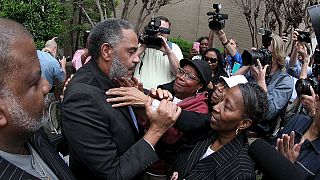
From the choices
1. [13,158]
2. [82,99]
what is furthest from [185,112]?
[13,158]

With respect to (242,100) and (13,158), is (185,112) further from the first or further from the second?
(13,158)

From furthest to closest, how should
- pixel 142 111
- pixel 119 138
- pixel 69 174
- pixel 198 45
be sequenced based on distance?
pixel 198 45 < pixel 142 111 < pixel 119 138 < pixel 69 174

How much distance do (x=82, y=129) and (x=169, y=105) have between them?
53 cm

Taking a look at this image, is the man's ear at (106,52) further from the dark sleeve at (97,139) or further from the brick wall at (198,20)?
the brick wall at (198,20)

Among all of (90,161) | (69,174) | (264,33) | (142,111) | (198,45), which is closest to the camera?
(69,174)

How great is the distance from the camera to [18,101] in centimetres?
156

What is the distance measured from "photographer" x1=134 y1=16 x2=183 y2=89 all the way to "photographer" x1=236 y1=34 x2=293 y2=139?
89 cm

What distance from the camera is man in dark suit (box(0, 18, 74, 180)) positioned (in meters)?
1.53

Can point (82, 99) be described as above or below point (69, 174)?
above

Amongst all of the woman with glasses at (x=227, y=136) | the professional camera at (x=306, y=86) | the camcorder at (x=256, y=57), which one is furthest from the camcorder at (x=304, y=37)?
the woman with glasses at (x=227, y=136)

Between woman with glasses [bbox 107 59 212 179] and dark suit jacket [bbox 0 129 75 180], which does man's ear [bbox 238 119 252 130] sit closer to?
woman with glasses [bbox 107 59 212 179]

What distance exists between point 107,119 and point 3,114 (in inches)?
29.1

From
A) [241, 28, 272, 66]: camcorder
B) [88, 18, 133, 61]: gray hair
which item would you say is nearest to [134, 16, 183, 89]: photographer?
[241, 28, 272, 66]: camcorder

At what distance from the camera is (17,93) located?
155cm
